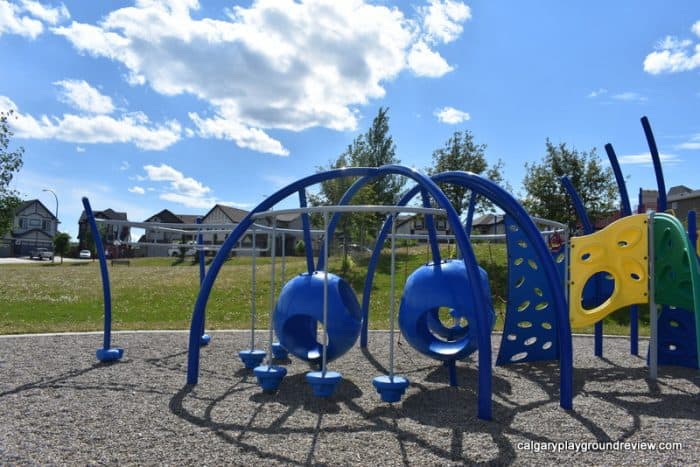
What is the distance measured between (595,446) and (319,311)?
3.05 meters

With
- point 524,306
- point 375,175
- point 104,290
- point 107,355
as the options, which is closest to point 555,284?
point 524,306

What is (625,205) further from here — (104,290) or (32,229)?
(32,229)

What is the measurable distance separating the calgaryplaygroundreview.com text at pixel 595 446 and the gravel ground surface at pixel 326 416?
0.09 feet

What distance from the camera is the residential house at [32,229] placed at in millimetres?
76312

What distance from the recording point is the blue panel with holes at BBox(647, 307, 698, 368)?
27.2ft

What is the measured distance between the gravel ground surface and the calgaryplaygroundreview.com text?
0.03 meters

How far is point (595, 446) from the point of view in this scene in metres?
4.79

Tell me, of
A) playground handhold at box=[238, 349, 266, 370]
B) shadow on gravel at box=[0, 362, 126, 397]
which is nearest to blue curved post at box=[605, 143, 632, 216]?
playground handhold at box=[238, 349, 266, 370]

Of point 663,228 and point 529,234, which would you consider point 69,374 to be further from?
point 663,228

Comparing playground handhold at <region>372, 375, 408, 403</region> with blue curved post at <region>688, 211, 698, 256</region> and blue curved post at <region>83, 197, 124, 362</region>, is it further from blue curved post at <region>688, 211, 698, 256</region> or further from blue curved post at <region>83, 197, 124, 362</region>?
blue curved post at <region>688, 211, 698, 256</region>

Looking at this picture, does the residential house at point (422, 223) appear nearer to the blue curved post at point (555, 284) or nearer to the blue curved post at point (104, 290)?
the blue curved post at point (555, 284)

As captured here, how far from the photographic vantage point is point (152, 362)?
8.31 metres

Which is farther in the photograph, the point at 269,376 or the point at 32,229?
the point at 32,229

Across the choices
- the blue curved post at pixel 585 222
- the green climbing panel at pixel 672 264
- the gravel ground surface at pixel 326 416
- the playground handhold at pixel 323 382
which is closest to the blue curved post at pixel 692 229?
the green climbing panel at pixel 672 264
